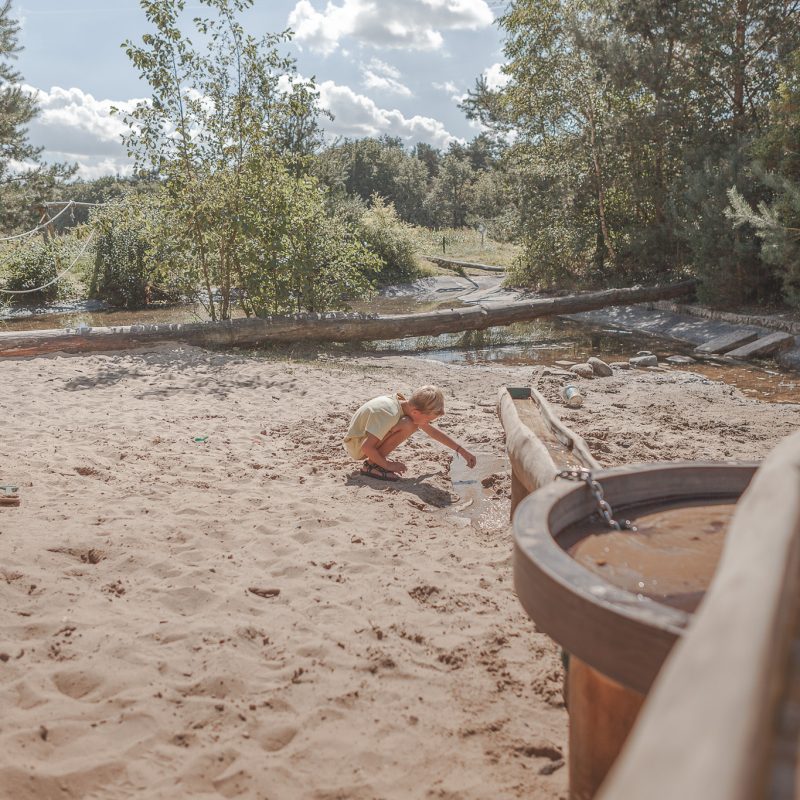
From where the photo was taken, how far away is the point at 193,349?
11484 millimetres

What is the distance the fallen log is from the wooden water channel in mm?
10294

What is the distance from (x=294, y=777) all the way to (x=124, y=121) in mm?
11419

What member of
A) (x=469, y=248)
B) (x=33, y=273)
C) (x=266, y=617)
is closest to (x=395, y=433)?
(x=266, y=617)

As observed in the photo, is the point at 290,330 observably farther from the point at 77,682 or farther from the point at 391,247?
the point at 391,247

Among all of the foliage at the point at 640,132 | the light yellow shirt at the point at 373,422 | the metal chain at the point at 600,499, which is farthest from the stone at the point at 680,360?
the metal chain at the point at 600,499

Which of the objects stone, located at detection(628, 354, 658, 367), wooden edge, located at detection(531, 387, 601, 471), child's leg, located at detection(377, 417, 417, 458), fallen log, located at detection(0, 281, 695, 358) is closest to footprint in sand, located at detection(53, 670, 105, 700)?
wooden edge, located at detection(531, 387, 601, 471)

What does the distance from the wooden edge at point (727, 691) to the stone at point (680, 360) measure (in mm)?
11406

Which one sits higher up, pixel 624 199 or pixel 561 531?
pixel 624 199

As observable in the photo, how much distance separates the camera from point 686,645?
974 millimetres

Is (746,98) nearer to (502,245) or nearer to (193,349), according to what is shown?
(193,349)

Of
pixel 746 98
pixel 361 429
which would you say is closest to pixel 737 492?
pixel 361 429

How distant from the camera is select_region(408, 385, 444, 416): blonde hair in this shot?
5.66 metres

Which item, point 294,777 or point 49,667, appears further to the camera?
point 49,667

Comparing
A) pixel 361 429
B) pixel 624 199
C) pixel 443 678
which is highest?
pixel 624 199
